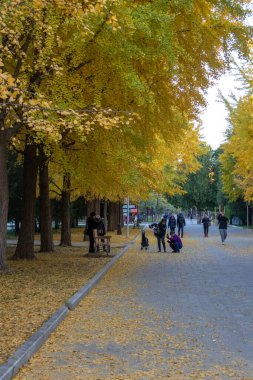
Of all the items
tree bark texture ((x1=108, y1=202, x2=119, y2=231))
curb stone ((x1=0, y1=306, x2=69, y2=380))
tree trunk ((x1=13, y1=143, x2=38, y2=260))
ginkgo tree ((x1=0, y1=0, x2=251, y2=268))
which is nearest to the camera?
curb stone ((x1=0, y1=306, x2=69, y2=380))

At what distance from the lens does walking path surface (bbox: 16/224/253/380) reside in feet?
19.0

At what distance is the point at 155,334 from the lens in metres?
7.56

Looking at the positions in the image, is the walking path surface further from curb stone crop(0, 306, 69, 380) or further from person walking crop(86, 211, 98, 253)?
person walking crop(86, 211, 98, 253)

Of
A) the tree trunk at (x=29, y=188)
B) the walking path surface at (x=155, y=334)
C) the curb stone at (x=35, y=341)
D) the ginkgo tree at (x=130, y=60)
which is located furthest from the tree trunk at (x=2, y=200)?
the curb stone at (x=35, y=341)

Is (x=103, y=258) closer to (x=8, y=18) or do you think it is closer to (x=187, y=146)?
(x=8, y=18)

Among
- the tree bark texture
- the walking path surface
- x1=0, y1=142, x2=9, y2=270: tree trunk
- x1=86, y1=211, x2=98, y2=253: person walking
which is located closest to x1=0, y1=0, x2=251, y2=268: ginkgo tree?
x1=0, y1=142, x2=9, y2=270: tree trunk

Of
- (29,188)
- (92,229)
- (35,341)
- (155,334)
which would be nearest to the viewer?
(35,341)

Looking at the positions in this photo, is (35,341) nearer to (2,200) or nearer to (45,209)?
(2,200)

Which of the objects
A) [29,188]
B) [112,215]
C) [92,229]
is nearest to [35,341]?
[29,188]

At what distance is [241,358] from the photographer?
6.20 metres

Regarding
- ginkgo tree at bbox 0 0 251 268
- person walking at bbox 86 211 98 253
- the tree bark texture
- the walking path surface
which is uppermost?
ginkgo tree at bbox 0 0 251 268

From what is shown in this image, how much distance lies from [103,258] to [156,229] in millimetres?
6041

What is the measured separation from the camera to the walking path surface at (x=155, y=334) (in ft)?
19.0

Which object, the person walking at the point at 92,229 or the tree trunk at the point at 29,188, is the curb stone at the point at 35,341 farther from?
the person walking at the point at 92,229
